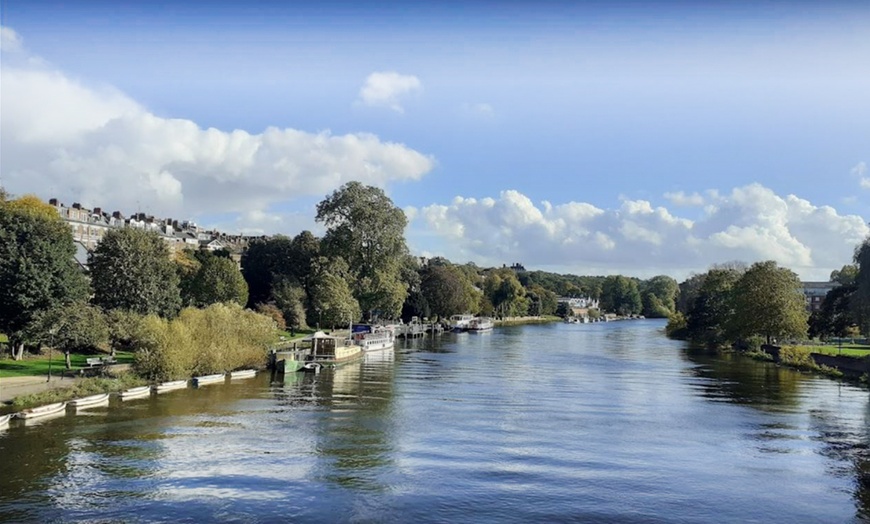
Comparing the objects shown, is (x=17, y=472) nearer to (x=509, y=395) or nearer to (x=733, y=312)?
(x=509, y=395)

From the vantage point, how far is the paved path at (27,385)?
39.9 meters

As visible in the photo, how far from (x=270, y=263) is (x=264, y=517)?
8367cm

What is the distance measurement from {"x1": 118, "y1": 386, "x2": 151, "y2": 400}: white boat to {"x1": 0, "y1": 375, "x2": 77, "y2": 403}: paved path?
9.92 feet

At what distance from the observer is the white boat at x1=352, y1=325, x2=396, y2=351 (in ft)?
284

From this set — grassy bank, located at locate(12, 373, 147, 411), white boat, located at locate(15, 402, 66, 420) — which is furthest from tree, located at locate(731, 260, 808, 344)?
white boat, located at locate(15, 402, 66, 420)

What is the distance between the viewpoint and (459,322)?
145875mm

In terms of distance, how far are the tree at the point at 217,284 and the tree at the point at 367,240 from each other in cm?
1634

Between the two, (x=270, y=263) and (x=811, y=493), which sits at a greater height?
(x=270, y=263)

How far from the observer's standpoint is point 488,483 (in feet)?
93.5

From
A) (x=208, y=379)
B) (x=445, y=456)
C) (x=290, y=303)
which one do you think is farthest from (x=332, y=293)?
(x=445, y=456)

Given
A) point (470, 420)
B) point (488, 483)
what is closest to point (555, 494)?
point (488, 483)

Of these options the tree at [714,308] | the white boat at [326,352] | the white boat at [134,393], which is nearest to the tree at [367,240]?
the white boat at [326,352]

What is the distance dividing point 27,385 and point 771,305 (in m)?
76.8

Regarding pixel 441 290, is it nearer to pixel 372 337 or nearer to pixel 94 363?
pixel 372 337
